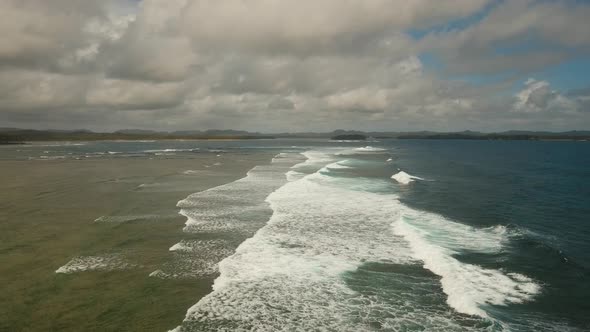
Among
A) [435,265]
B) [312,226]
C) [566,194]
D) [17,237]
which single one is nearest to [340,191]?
[312,226]

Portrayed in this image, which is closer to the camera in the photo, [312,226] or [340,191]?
[312,226]

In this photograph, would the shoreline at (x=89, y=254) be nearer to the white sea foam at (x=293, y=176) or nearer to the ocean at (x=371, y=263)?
the ocean at (x=371, y=263)

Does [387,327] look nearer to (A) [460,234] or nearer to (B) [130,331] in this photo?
(B) [130,331]

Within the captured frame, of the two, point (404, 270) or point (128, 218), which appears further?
point (128, 218)

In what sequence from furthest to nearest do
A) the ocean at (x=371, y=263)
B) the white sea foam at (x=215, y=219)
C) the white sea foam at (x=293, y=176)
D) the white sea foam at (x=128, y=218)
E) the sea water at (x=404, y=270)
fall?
the white sea foam at (x=293, y=176)
the white sea foam at (x=128, y=218)
the white sea foam at (x=215, y=219)
the ocean at (x=371, y=263)
the sea water at (x=404, y=270)

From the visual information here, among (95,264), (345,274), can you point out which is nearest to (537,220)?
(345,274)

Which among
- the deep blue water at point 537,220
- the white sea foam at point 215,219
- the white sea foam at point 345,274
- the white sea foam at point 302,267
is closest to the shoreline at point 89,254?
the white sea foam at point 215,219

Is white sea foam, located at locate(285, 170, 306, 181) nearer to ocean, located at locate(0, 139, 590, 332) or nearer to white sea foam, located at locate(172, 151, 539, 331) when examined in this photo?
ocean, located at locate(0, 139, 590, 332)

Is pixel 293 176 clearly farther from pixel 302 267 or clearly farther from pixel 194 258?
pixel 302 267

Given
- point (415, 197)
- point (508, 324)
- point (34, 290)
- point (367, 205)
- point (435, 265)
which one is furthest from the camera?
point (415, 197)
